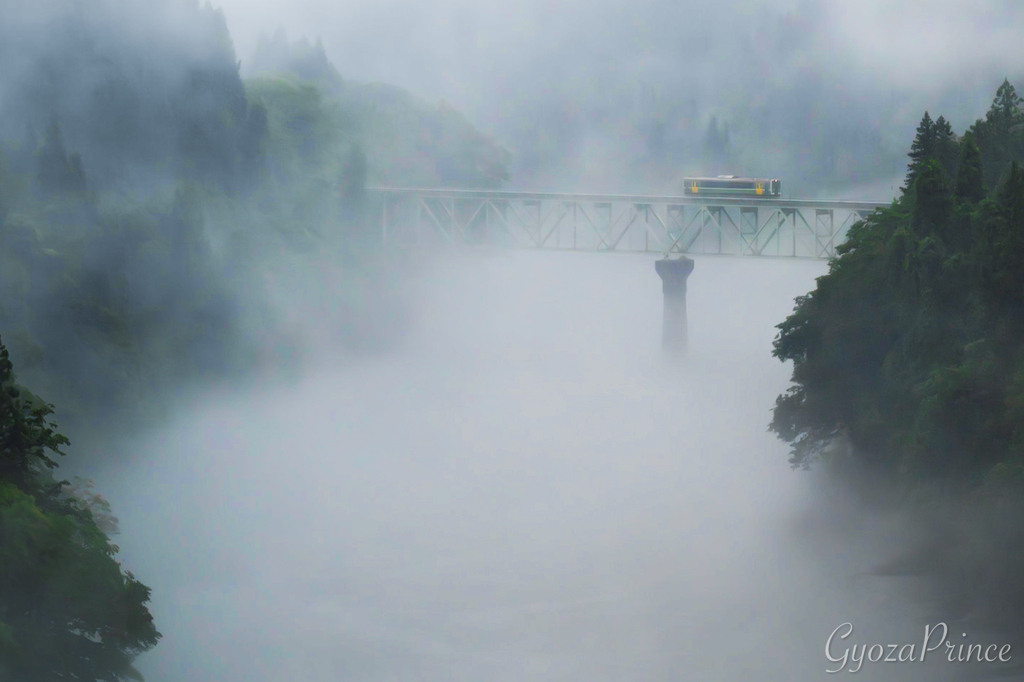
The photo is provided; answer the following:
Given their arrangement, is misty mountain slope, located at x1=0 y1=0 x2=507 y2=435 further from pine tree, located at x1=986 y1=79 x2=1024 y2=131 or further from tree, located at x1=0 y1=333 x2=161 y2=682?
pine tree, located at x1=986 y1=79 x2=1024 y2=131

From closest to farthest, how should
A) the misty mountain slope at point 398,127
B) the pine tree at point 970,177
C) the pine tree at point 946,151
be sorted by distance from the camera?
1. the pine tree at point 970,177
2. the pine tree at point 946,151
3. the misty mountain slope at point 398,127

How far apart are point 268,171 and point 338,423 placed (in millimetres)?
39043

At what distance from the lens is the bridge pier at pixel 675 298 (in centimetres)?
9200

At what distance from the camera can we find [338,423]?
92.3 meters

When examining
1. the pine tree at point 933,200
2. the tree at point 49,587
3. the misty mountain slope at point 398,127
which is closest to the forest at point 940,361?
the pine tree at point 933,200

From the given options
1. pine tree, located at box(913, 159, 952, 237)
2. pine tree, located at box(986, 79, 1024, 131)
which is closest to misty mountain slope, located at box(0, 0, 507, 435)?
pine tree, located at box(913, 159, 952, 237)

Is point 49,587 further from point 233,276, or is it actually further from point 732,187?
point 233,276

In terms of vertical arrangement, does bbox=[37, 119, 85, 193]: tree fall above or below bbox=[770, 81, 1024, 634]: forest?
above

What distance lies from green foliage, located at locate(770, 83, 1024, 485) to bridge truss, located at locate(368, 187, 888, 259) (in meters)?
14.4

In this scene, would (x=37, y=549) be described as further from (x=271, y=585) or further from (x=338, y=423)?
(x=338, y=423)

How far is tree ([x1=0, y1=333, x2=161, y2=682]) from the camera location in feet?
85.2

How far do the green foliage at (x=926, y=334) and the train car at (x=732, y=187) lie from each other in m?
28.5

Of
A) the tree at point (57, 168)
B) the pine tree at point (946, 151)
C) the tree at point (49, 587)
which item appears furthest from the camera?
the tree at point (57, 168)

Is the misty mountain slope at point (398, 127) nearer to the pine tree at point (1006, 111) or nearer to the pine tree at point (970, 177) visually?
the pine tree at point (1006, 111)
